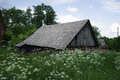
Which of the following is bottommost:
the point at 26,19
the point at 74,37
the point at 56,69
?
the point at 56,69

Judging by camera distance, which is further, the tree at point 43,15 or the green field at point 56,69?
the tree at point 43,15

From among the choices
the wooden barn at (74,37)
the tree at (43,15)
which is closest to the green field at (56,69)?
the wooden barn at (74,37)

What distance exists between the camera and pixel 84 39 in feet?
51.4

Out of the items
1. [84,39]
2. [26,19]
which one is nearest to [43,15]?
[26,19]

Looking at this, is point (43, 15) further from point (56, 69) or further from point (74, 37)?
point (56, 69)

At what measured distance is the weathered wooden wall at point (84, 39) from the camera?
1418 centimetres

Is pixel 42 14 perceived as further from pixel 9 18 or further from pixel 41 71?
pixel 41 71

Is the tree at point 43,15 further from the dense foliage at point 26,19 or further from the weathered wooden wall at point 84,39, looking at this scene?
the weathered wooden wall at point 84,39

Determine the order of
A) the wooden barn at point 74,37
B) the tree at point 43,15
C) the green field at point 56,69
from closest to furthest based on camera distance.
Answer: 1. the green field at point 56,69
2. the wooden barn at point 74,37
3. the tree at point 43,15

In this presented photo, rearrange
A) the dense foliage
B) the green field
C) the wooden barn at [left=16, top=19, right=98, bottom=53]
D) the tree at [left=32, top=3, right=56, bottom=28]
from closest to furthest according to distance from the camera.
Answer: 1. the green field
2. the wooden barn at [left=16, top=19, right=98, bottom=53]
3. the dense foliage
4. the tree at [left=32, top=3, right=56, bottom=28]

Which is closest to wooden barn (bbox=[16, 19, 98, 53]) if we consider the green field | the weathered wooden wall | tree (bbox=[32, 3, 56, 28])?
the weathered wooden wall

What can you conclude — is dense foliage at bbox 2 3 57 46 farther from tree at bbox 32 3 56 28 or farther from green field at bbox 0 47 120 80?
green field at bbox 0 47 120 80

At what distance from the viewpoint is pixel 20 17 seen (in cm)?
3011

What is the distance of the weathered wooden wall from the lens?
558 inches
